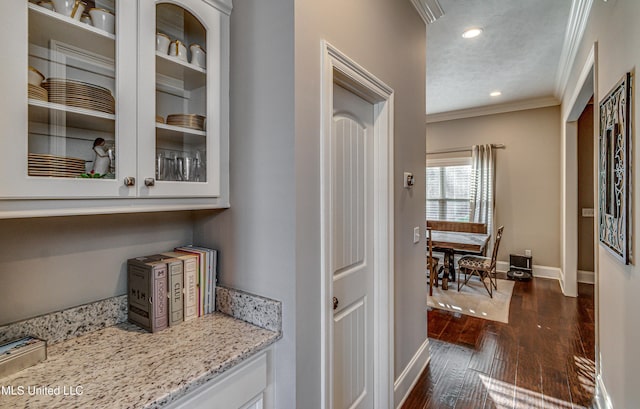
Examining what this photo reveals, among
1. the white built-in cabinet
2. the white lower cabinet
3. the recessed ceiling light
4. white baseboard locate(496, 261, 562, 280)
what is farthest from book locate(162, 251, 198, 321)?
white baseboard locate(496, 261, 562, 280)

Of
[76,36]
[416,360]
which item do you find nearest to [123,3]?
[76,36]

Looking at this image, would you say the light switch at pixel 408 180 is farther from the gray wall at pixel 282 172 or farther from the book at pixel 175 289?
the book at pixel 175 289

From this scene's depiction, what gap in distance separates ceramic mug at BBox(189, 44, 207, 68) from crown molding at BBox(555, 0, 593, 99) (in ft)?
9.44

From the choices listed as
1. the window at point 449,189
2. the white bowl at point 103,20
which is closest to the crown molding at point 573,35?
the window at point 449,189

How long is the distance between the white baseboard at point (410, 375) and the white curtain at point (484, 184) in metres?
3.67

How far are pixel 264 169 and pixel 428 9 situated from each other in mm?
2091

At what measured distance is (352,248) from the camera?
172 centimetres

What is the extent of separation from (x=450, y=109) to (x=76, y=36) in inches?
231

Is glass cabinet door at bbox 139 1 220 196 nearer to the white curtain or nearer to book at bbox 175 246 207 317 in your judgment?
book at bbox 175 246 207 317

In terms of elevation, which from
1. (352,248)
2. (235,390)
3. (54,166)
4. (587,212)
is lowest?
(235,390)

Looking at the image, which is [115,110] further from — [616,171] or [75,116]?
[616,171]

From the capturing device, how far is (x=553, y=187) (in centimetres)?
510

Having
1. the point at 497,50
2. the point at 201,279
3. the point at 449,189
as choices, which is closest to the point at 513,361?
the point at 201,279

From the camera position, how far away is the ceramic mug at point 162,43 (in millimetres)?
1137
